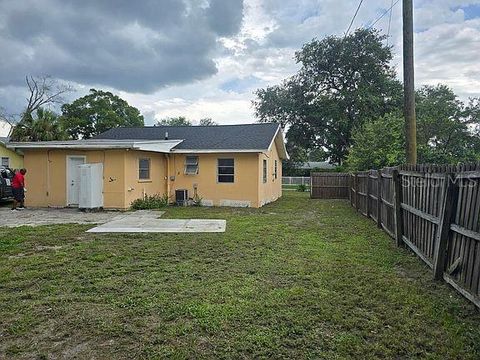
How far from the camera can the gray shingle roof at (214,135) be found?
14594mm

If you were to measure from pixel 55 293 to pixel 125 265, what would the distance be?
129 cm

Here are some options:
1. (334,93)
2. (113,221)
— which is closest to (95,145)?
(113,221)

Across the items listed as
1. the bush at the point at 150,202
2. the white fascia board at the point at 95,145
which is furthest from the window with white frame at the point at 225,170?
the white fascia board at the point at 95,145

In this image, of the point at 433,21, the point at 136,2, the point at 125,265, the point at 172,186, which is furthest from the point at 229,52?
the point at 125,265

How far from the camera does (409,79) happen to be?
7262mm

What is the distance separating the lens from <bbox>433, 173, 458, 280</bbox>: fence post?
13.7ft

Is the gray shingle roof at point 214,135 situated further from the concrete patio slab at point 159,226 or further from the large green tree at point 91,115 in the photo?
the large green tree at point 91,115

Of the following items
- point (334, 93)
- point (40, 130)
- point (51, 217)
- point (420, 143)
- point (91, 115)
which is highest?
point (334, 93)

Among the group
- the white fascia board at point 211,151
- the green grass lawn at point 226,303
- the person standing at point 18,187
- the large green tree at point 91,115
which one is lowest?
the green grass lawn at point 226,303

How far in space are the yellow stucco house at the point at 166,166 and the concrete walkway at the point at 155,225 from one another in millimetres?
2483

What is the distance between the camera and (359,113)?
31.9m

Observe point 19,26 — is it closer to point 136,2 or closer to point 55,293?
point 136,2

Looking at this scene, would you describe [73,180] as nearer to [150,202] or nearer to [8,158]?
[150,202]

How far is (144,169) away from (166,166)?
5.61 feet
